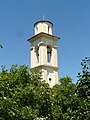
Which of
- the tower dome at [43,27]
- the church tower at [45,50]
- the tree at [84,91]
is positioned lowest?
the tree at [84,91]

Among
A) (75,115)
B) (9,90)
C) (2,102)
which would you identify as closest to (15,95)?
(9,90)

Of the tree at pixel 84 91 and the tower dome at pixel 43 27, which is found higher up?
the tower dome at pixel 43 27

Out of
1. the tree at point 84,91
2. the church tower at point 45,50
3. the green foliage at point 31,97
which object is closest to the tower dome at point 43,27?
the church tower at point 45,50

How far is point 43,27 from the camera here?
3956cm

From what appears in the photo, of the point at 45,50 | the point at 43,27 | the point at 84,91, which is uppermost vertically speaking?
the point at 43,27

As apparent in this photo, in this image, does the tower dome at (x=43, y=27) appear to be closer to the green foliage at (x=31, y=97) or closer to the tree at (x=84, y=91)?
the green foliage at (x=31, y=97)

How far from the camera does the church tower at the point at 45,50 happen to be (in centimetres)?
3801

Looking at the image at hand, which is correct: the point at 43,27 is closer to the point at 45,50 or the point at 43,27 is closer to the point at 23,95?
the point at 45,50

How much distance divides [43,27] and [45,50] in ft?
10.9

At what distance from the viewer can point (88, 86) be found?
1026cm

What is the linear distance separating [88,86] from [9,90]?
14377 mm

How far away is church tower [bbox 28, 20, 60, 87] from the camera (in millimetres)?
38009

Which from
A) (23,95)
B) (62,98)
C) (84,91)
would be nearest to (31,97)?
(23,95)

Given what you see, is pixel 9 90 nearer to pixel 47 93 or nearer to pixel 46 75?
pixel 47 93
